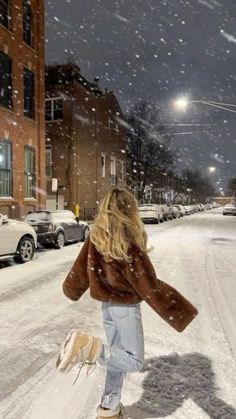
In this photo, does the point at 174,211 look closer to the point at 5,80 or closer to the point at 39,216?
the point at 5,80

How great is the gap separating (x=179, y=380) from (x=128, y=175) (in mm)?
45238

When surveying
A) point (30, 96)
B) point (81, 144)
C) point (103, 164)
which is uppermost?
point (30, 96)

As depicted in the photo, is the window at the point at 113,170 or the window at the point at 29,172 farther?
the window at the point at 113,170

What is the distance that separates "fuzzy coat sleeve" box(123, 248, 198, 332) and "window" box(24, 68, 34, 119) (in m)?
20.7

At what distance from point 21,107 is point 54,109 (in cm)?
1195

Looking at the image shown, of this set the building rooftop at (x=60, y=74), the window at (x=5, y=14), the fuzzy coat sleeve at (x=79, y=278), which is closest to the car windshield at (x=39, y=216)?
the window at (x=5, y=14)

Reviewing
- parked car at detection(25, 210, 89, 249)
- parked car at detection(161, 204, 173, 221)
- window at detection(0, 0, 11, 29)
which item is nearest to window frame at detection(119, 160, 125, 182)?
parked car at detection(161, 204, 173, 221)

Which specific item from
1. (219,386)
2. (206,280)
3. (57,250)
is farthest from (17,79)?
(219,386)

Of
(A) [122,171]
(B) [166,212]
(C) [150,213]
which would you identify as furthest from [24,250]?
(A) [122,171]

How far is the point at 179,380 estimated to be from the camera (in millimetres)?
3863

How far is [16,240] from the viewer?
437 inches

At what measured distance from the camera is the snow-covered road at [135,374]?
339cm

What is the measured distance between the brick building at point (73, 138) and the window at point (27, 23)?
9702 millimetres

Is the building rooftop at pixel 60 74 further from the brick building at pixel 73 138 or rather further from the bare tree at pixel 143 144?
the bare tree at pixel 143 144
